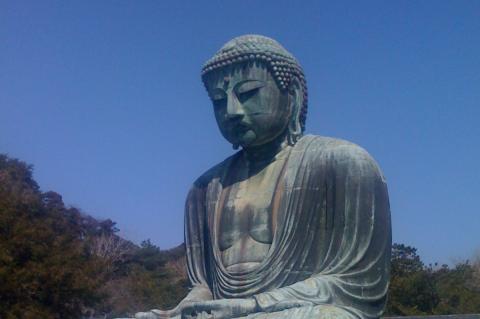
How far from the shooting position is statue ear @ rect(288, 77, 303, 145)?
8875mm

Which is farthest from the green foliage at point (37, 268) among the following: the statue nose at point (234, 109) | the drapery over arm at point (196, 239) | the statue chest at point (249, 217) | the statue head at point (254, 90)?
the statue nose at point (234, 109)

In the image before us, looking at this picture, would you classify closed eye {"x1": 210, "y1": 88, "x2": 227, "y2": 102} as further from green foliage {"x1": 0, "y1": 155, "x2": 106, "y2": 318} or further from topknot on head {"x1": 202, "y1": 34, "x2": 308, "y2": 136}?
green foliage {"x1": 0, "y1": 155, "x2": 106, "y2": 318}

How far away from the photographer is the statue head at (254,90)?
866 centimetres

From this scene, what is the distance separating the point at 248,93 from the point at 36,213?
83.9 ft

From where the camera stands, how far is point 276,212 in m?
8.41

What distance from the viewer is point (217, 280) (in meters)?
8.50

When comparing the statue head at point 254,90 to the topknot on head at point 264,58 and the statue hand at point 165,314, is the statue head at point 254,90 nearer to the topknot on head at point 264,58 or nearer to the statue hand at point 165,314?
the topknot on head at point 264,58

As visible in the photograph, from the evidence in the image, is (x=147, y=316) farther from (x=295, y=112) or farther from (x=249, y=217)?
(x=295, y=112)

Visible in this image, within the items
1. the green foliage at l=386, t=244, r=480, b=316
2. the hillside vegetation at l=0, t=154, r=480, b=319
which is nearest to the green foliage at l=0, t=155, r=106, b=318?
the hillside vegetation at l=0, t=154, r=480, b=319

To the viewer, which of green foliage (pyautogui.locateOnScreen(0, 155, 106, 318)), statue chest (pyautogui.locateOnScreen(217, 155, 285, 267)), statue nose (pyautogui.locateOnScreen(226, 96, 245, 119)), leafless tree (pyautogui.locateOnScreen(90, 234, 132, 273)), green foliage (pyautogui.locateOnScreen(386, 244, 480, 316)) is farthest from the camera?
leafless tree (pyautogui.locateOnScreen(90, 234, 132, 273))

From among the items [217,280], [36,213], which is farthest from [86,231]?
[217,280]

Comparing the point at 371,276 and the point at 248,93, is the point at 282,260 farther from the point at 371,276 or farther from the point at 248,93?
the point at 248,93

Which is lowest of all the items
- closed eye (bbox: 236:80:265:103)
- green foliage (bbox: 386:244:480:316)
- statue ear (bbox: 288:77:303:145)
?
green foliage (bbox: 386:244:480:316)

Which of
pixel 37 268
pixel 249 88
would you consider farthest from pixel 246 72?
pixel 37 268
